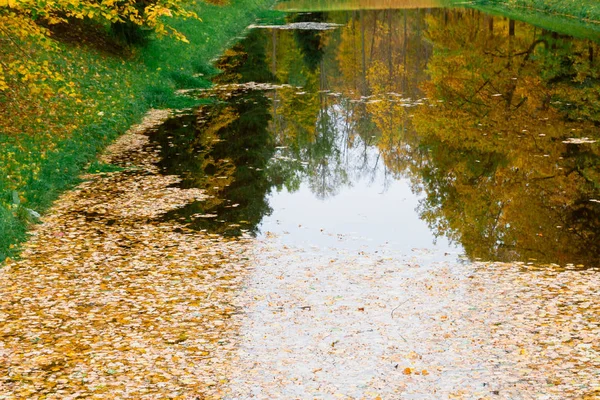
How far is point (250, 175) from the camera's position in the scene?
1966cm

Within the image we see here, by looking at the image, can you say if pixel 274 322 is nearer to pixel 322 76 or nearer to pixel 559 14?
pixel 322 76

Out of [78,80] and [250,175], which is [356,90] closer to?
[78,80]

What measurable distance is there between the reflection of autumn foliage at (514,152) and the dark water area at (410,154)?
57 millimetres

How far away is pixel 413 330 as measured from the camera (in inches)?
424

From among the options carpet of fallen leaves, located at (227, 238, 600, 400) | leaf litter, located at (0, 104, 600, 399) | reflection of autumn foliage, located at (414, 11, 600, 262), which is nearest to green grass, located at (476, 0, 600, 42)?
reflection of autumn foliage, located at (414, 11, 600, 262)

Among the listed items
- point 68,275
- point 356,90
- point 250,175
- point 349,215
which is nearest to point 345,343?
point 68,275

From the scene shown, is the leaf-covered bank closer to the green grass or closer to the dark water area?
the dark water area

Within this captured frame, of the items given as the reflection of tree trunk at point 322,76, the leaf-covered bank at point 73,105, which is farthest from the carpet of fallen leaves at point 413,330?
the reflection of tree trunk at point 322,76

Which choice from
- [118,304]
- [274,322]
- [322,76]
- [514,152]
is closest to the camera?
[274,322]

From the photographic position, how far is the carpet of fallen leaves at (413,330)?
30.2 feet

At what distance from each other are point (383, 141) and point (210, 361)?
47.3ft

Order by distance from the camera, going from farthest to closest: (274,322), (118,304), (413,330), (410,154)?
(410,154), (118,304), (274,322), (413,330)

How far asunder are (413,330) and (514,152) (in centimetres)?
1152

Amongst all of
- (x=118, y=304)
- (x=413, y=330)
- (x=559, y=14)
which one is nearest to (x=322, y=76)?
(x=559, y=14)
